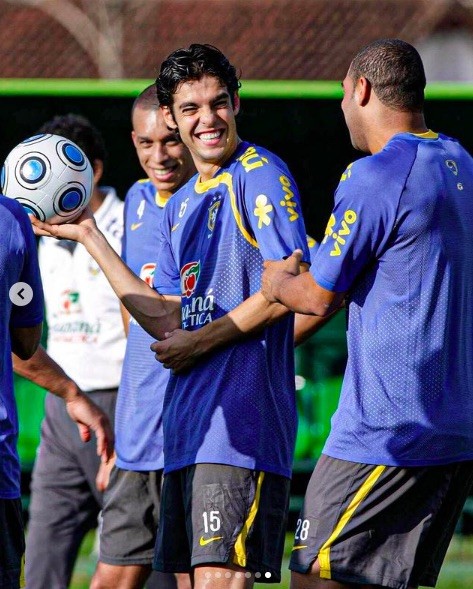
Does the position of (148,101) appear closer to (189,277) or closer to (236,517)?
(189,277)

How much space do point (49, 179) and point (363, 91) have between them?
1.30 meters

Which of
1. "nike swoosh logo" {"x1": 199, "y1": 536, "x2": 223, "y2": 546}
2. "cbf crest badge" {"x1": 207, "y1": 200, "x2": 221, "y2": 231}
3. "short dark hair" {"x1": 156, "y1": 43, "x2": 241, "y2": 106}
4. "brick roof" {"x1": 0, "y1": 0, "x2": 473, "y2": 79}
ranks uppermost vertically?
"brick roof" {"x1": 0, "y1": 0, "x2": 473, "y2": 79}

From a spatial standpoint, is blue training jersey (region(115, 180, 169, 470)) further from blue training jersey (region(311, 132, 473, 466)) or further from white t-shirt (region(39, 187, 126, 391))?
blue training jersey (region(311, 132, 473, 466))

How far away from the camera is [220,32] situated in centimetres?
1492

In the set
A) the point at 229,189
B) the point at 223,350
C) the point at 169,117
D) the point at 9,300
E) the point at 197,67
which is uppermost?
the point at 197,67

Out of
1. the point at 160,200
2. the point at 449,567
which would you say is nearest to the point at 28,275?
the point at 160,200

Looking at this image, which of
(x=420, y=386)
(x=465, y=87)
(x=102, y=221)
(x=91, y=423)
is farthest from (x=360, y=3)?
(x=420, y=386)

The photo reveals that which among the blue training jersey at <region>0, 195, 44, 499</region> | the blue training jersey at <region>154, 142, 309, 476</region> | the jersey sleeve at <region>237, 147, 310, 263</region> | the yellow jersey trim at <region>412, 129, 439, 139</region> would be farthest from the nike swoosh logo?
the yellow jersey trim at <region>412, 129, 439, 139</region>

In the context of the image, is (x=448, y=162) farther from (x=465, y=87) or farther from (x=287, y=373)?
(x=465, y=87)

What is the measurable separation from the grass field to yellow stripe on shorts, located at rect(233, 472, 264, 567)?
2772mm

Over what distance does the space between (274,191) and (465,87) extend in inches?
177

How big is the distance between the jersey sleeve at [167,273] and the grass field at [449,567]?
104 inches

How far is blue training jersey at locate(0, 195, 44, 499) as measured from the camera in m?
3.86

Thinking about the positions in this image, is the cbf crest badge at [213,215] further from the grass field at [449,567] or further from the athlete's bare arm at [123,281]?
the grass field at [449,567]
